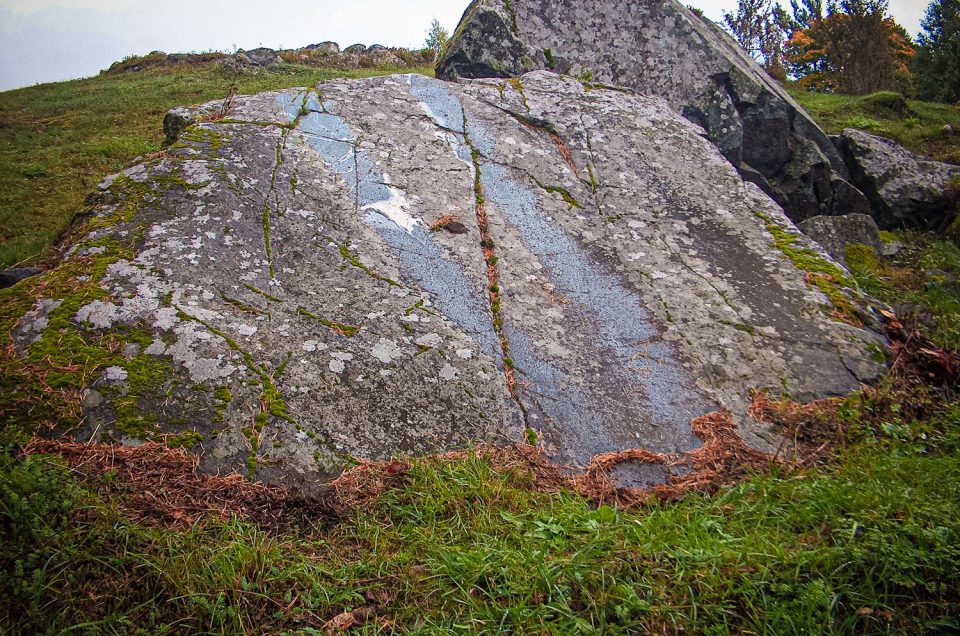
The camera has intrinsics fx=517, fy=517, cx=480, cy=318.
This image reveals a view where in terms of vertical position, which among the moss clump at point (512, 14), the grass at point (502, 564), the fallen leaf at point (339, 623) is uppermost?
the moss clump at point (512, 14)

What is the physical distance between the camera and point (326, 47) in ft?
54.6

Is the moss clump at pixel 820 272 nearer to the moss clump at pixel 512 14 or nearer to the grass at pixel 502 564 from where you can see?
the grass at pixel 502 564

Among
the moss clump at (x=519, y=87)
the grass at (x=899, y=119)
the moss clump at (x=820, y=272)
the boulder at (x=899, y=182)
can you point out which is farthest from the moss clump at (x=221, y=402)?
the grass at (x=899, y=119)

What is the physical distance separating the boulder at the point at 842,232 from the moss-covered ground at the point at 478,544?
3.43 m

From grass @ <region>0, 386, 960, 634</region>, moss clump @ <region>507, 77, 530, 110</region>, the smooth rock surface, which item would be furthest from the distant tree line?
the smooth rock surface

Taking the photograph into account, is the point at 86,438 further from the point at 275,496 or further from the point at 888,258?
the point at 888,258

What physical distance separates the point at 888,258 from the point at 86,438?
8.02m

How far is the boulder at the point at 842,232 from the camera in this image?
6305mm

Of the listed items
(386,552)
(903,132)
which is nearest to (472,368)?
(386,552)

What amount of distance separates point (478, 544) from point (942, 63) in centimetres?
1653

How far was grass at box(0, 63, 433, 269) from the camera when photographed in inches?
249

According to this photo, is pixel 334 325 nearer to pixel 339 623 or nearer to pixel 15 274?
pixel 339 623

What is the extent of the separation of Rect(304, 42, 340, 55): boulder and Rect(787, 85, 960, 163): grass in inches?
530

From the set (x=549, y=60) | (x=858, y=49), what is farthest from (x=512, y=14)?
(x=858, y=49)
